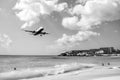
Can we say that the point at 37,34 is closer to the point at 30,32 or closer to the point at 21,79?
the point at 30,32

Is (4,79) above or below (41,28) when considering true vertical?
below

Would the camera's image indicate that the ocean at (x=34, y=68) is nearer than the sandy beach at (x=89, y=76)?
No

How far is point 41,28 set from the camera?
12.3 metres

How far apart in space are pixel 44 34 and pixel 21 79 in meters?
8.99

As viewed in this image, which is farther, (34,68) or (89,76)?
(34,68)

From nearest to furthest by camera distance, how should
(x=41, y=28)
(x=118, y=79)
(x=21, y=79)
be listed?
1. (x=41, y=28)
2. (x=118, y=79)
3. (x=21, y=79)

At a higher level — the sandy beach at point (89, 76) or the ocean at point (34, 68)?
the sandy beach at point (89, 76)

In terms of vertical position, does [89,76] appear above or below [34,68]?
above

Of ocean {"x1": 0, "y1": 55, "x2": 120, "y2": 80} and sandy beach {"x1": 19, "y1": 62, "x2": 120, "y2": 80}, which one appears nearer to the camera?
sandy beach {"x1": 19, "y1": 62, "x2": 120, "y2": 80}

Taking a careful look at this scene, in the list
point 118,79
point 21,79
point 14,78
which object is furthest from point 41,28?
point 14,78

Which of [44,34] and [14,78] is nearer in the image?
[44,34]

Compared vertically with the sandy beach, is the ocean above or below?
below

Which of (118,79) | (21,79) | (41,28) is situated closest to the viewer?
(41,28)

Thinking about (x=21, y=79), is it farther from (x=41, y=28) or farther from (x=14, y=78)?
(x=41, y=28)
